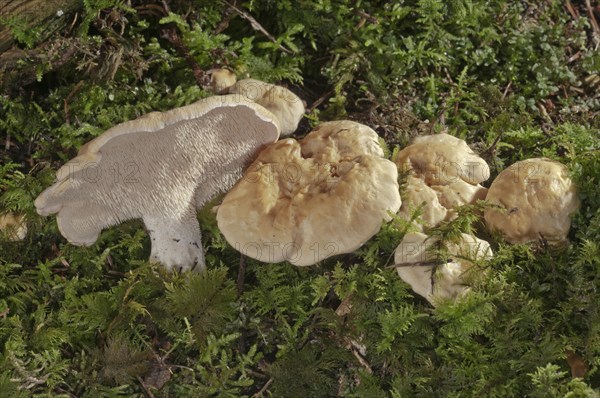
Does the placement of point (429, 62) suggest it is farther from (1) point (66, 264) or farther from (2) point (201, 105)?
(1) point (66, 264)

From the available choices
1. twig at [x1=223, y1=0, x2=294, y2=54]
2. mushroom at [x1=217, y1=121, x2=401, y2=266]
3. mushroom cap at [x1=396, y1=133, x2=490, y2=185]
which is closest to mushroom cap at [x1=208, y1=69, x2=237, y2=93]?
twig at [x1=223, y1=0, x2=294, y2=54]

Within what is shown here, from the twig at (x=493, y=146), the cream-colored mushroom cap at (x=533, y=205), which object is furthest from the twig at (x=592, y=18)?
the cream-colored mushroom cap at (x=533, y=205)

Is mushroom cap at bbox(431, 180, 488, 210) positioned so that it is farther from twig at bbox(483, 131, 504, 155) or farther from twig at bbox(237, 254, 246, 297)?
twig at bbox(237, 254, 246, 297)

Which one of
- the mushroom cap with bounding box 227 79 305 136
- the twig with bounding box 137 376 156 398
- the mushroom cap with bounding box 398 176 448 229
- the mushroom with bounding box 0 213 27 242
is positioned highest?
the mushroom cap with bounding box 227 79 305 136

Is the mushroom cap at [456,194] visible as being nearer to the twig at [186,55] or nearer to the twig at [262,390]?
the twig at [262,390]

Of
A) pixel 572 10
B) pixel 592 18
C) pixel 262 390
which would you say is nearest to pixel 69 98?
pixel 262 390

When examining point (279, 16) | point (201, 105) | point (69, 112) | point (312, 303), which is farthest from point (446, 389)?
point (69, 112)

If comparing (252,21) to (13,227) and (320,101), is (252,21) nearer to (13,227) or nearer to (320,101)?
(320,101)
